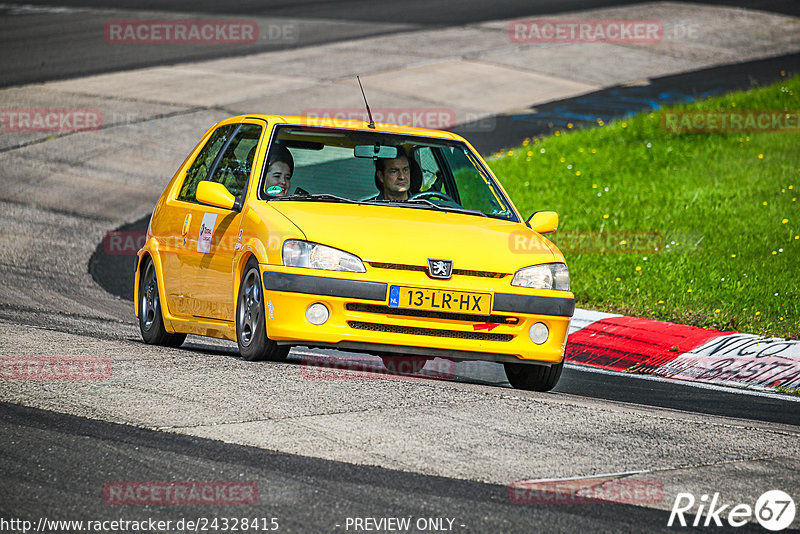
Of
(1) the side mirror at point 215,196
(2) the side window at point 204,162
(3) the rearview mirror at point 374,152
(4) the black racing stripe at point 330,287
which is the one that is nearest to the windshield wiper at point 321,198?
(1) the side mirror at point 215,196

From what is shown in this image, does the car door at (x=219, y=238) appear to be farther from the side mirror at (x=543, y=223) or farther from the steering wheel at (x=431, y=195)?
the side mirror at (x=543, y=223)

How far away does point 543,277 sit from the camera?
752 cm

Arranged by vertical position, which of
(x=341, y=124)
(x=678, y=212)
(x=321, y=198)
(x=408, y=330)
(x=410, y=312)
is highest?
(x=341, y=124)

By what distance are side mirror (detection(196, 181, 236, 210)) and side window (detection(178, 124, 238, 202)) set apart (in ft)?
3.08

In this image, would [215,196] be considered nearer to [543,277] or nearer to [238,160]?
[238,160]

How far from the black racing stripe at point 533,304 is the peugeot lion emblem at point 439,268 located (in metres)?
0.32

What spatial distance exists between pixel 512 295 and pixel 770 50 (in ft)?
79.1

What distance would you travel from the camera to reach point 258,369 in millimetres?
7176

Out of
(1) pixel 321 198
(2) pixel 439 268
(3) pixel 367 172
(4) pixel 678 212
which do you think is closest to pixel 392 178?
(3) pixel 367 172

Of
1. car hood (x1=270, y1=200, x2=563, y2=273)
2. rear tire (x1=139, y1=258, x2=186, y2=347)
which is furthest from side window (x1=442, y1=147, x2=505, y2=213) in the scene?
rear tire (x1=139, y1=258, x2=186, y2=347)

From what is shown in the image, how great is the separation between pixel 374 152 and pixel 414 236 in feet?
3.93

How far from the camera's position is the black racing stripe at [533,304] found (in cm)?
733

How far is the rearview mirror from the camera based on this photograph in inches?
332

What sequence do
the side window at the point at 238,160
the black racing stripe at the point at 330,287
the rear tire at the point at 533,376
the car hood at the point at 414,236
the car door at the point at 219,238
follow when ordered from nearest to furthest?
the black racing stripe at the point at 330,287, the car hood at the point at 414,236, the rear tire at the point at 533,376, the car door at the point at 219,238, the side window at the point at 238,160
